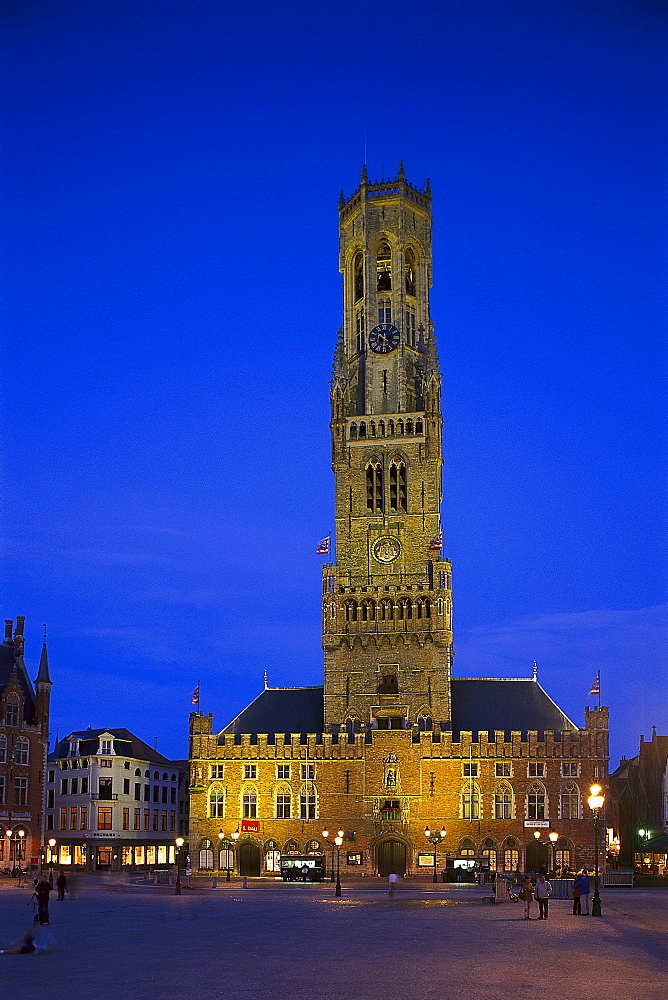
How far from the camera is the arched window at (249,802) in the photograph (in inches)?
3019

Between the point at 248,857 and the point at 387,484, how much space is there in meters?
29.1

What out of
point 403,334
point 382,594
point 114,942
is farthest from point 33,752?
point 114,942

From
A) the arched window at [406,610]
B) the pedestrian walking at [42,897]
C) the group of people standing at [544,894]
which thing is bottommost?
the group of people standing at [544,894]

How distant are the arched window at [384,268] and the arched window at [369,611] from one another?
26470mm

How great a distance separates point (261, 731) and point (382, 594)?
537 inches

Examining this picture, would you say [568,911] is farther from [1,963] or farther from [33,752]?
[33,752]

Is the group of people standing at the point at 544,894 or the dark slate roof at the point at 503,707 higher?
the dark slate roof at the point at 503,707

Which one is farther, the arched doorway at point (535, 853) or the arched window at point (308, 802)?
the arched window at point (308, 802)

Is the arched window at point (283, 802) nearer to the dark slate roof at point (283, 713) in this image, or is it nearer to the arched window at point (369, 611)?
the dark slate roof at point (283, 713)

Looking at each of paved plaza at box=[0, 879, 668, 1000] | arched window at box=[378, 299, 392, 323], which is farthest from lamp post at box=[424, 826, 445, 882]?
arched window at box=[378, 299, 392, 323]

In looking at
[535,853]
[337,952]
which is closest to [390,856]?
[535,853]

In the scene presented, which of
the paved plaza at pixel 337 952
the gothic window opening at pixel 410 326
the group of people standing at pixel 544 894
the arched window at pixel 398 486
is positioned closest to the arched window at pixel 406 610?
the arched window at pixel 398 486

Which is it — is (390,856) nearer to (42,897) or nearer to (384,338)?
(384,338)

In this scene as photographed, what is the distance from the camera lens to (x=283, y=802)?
3014 inches
